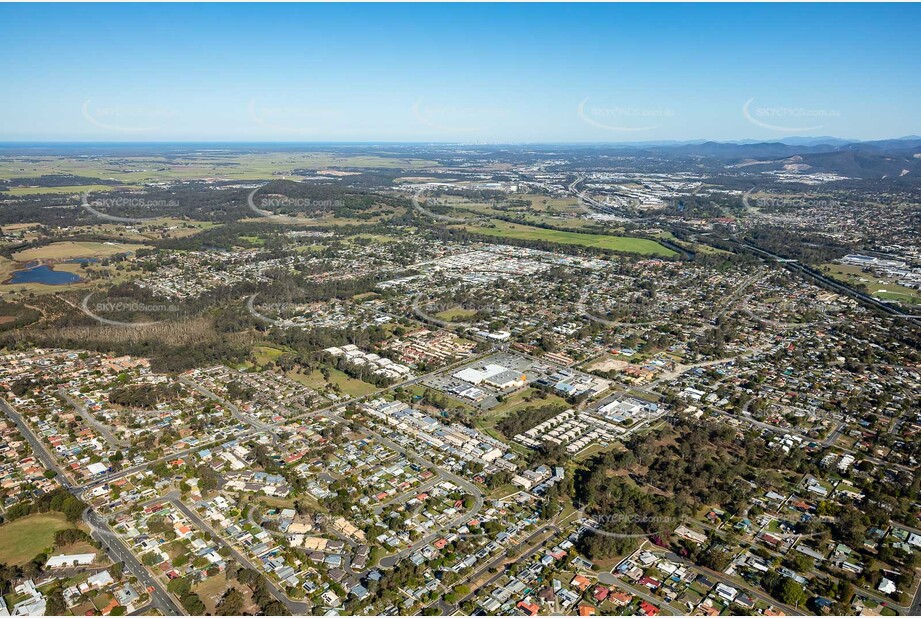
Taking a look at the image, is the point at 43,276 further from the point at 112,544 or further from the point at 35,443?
the point at 112,544

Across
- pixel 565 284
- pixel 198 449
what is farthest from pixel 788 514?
pixel 565 284

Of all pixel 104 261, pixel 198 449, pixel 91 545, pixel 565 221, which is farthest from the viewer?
pixel 565 221

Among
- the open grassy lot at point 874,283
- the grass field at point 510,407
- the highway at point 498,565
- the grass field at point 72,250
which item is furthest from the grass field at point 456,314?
the grass field at point 72,250

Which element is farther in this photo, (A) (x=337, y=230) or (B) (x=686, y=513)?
(A) (x=337, y=230)

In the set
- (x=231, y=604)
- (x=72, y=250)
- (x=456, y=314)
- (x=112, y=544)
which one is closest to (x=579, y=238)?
(x=456, y=314)

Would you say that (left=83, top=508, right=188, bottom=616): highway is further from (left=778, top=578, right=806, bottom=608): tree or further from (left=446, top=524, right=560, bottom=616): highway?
(left=778, top=578, right=806, bottom=608): tree

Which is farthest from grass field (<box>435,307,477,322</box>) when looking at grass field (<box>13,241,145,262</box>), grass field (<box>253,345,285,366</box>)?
grass field (<box>13,241,145,262</box>)

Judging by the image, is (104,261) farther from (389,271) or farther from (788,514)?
(788,514)
